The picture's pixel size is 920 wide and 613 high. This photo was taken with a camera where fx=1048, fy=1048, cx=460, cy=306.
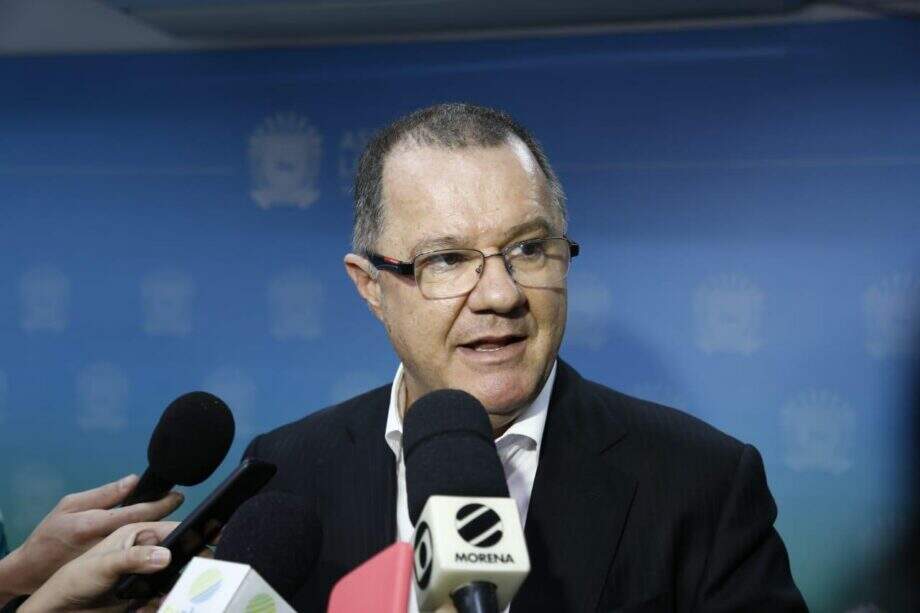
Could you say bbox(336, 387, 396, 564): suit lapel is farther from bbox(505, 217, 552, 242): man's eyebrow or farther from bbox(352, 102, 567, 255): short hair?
bbox(505, 217, 552, 242): man's eyebrow

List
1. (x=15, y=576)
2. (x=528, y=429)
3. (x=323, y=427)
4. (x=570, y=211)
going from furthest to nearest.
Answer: (x=570, y=211) → (x=323, y=427) → (x=528, y=429) → (x=15, y=576)

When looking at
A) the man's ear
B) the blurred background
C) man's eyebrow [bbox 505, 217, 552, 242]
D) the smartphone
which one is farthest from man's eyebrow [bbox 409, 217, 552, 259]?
the blurred background

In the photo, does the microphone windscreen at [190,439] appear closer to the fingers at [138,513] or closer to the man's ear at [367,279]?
the fingers at [138,513]

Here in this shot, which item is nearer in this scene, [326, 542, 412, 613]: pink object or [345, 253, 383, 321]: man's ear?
[326, 542, 412, 613]: pink object

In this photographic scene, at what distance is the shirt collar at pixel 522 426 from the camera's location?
2.08 m

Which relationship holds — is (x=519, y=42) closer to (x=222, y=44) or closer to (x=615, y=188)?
(x=615, y=188)

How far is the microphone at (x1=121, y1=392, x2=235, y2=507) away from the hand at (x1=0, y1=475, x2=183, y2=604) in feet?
0.10

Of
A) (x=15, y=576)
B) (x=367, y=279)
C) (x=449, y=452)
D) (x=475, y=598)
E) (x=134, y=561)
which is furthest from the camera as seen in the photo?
(x=367, y=279)

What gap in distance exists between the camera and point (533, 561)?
192 centimetres

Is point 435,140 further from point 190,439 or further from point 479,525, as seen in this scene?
point 479,525

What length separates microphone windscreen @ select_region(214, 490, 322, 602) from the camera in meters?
1.25

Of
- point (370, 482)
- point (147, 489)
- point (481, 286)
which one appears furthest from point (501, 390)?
point (147, 489)

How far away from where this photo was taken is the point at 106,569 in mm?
1426

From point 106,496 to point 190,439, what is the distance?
153mm
